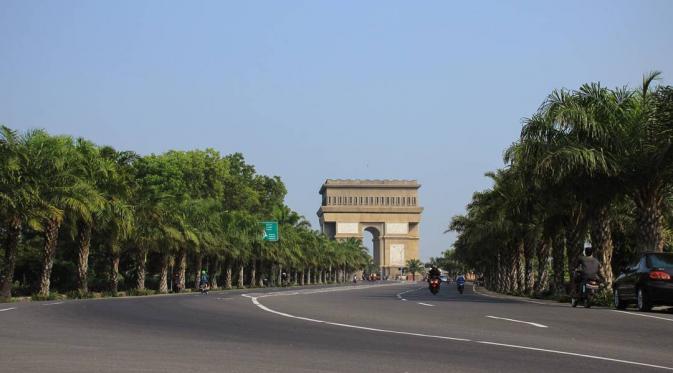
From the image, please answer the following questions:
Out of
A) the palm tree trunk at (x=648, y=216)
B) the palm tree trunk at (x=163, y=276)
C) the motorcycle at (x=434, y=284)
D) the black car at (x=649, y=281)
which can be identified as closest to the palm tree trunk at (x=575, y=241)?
the palm tree trunk at (x=648, y=216)

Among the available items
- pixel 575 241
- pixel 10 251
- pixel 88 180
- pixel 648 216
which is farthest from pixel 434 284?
pixel 10 251

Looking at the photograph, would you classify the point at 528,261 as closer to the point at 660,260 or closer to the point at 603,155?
the point at 603,155

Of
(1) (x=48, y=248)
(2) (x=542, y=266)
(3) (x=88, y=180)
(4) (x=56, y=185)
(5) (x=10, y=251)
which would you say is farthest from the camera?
(2) (x=542, y=266)

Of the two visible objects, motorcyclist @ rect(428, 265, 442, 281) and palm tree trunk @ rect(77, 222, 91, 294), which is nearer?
palm tree trunk @ rect(77, 222, 91, 294)

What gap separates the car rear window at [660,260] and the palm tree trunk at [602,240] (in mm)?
9689

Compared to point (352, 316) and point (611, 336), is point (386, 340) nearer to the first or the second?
point (611, 336)

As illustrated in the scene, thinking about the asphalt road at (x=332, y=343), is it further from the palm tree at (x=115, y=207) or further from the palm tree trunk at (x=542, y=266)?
the palm tree trunk at (x=542, y=266)

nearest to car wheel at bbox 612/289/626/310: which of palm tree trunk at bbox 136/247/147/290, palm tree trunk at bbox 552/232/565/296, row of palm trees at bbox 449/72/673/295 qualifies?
row of palm trees at bbox 449/72/673/295

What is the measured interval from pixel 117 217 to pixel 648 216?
25.5m

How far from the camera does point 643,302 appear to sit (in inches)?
940

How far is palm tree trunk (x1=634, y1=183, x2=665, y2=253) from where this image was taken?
31094 mm

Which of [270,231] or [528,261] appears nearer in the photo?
[528,261]

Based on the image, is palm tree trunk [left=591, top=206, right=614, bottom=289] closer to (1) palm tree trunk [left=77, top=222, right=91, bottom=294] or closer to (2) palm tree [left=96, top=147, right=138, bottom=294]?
(2) palm tree [left=96, top=147, right=138, bottom=294]

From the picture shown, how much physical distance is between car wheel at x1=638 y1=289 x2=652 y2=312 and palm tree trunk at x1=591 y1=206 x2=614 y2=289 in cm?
995
